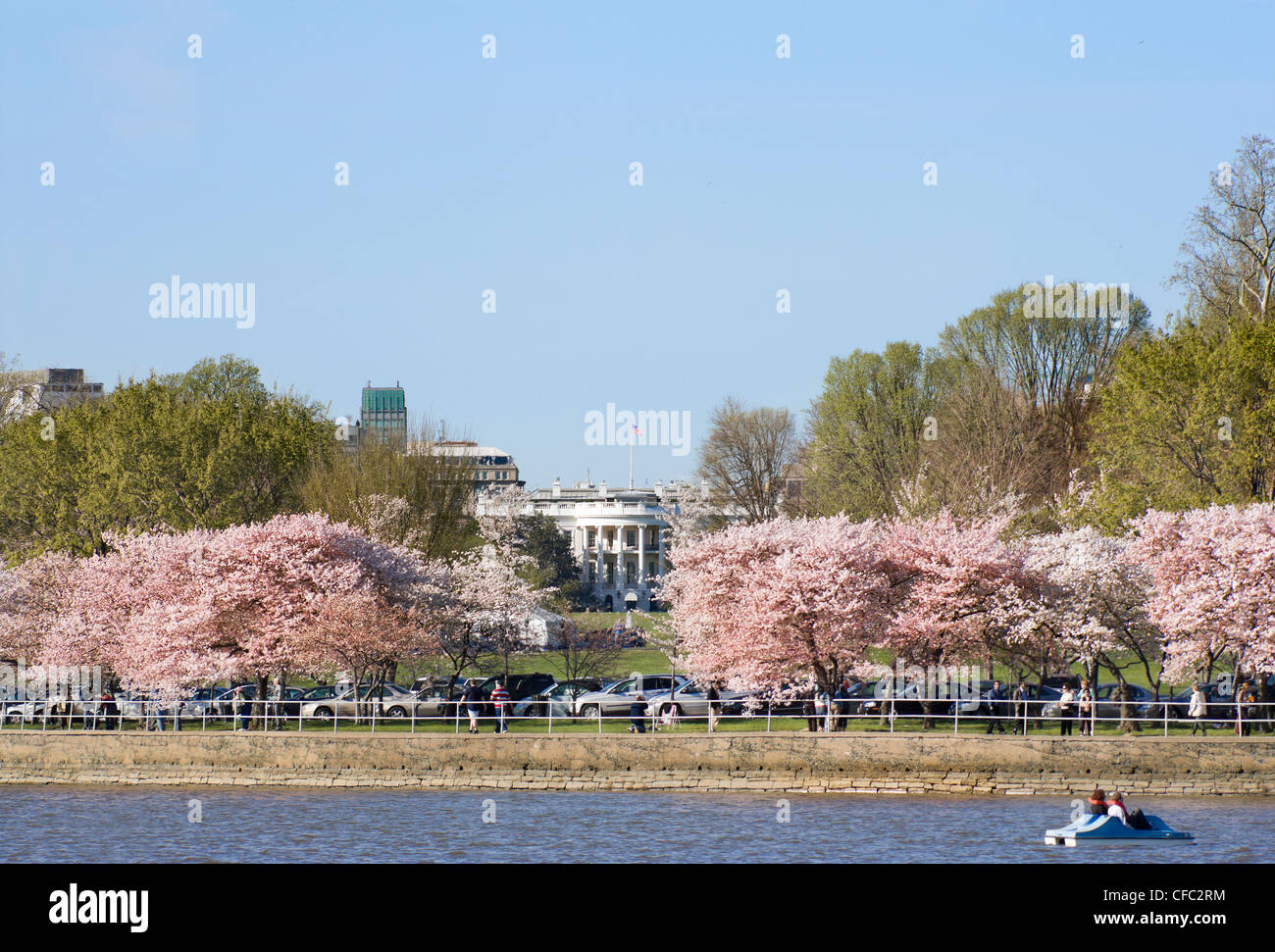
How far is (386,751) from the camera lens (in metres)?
40.0

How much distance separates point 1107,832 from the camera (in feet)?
90.6

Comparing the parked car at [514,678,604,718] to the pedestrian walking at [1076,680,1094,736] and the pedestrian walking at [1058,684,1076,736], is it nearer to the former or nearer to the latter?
the pedestrian walking at [1058,684,1076,736]

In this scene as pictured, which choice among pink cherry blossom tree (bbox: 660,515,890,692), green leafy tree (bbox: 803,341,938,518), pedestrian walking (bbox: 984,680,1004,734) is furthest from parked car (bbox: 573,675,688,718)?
green leafy tree (bbox: 803,341,938,518)

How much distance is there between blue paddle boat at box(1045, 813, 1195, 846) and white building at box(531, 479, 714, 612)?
463ft

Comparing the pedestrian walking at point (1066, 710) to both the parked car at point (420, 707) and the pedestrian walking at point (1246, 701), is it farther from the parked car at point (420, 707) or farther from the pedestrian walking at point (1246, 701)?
the parked car at point (420, 707)

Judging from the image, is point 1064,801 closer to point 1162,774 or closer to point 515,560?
point 1162,774

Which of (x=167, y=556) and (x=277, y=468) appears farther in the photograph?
(x=277, y=468)

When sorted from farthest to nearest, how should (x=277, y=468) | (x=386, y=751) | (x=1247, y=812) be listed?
(x=277, y=468), (x=386, y=751), (x=1247, y=812)

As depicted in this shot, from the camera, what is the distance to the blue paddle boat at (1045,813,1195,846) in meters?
27.6

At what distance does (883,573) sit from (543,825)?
616 inches

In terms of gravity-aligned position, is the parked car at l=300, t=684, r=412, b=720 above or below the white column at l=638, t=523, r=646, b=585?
below

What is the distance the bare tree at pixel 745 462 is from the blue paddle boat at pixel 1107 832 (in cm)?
5381
